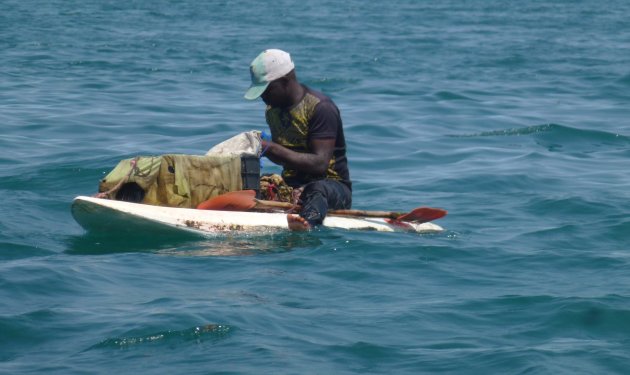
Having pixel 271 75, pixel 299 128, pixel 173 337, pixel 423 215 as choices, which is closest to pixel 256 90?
pixel 271 75

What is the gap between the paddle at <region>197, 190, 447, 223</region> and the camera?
31.1ft

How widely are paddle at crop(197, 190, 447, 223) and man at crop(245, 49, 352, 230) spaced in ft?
0.63

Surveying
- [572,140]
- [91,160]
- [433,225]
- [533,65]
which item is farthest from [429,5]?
[433,225]

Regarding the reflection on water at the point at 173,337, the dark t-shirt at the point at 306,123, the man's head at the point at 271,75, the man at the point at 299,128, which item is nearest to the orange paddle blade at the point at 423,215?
the man at the point at 299,128

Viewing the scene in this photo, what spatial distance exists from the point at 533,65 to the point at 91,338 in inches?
641

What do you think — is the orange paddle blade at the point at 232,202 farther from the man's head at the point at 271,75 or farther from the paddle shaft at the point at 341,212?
the man's head at the point at 271,75

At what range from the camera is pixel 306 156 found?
9.51m

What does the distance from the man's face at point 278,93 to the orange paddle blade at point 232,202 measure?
0.75 m

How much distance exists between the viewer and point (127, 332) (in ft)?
23.1

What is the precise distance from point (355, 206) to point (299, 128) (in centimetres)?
209

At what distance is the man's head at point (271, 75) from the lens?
9.27 meters

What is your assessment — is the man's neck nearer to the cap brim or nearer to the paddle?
the cap brim

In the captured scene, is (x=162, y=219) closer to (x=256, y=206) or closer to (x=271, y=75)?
(x=256, y=206)

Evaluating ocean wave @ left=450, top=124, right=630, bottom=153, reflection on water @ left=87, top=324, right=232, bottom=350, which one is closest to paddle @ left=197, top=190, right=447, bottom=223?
reflection on water @ left=87, top=324, right=232, bottom=350
